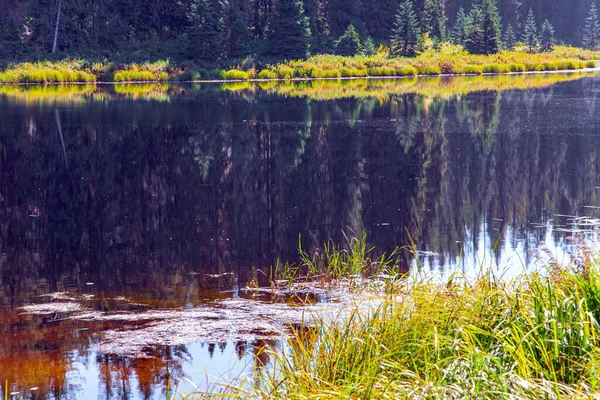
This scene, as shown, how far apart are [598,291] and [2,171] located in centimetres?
1419

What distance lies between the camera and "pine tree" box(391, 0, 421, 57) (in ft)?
191

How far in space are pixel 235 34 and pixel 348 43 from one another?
7.62 m

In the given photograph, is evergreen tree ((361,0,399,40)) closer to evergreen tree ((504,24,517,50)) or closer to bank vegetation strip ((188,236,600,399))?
evergreen tree ((504,24,517,50))

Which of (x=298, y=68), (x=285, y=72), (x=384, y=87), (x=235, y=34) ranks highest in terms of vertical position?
(x=235, y=34)

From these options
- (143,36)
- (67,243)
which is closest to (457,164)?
(67,243)

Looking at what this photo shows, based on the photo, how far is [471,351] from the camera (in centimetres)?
468

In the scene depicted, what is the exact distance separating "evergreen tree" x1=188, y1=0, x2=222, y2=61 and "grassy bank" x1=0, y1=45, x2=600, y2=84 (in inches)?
60.9

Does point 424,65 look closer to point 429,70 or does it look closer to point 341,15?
point 429,70

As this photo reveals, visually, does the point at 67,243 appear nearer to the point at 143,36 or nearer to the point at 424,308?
the point at 424,308

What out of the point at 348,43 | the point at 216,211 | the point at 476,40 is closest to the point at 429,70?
the point at 348,43

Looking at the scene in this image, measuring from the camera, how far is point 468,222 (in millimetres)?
11727

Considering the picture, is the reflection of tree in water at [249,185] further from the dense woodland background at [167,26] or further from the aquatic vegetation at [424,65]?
the dense woodland background at [167,26]

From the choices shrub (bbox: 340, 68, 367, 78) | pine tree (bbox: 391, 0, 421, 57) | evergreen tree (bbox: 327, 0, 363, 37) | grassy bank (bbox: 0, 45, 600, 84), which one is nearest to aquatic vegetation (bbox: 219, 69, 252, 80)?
grassy bank (bbox: 0, 45, 600, 84)

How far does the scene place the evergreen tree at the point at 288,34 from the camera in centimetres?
5272
